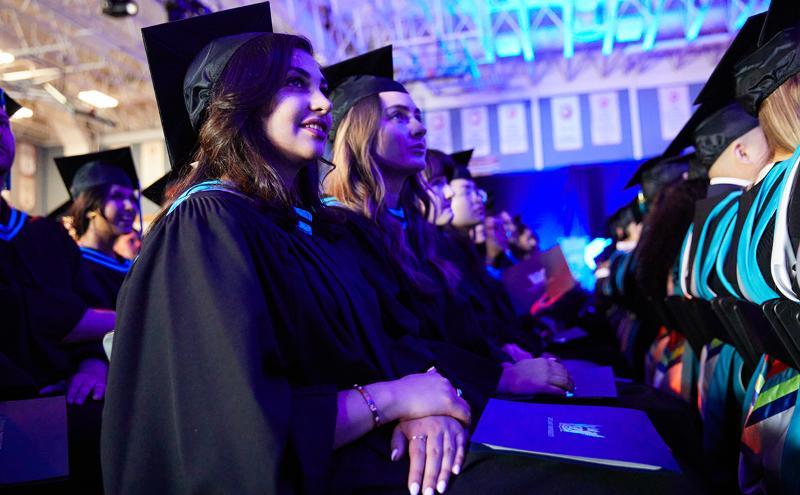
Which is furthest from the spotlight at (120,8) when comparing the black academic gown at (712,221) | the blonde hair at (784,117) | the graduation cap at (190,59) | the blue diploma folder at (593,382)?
the blonde hair at (784,117)

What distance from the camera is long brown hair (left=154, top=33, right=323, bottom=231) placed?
1.47 meters

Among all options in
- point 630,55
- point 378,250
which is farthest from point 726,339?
point 630,55

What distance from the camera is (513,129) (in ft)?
39.0

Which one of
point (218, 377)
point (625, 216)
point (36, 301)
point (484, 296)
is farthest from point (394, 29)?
point (218, 377)

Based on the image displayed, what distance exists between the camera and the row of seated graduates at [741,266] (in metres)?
1.51

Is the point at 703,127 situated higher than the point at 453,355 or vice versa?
the point at 703,127

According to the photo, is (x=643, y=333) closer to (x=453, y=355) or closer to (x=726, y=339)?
(x=726, y=339)

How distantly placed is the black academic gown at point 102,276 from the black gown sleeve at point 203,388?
7.21ft

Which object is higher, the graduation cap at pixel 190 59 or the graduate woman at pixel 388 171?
the graduation cap at pixel 190 59

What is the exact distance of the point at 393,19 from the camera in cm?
1050

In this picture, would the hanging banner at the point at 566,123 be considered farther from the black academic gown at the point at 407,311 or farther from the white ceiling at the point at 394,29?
the black academic gown at the point at 407,311

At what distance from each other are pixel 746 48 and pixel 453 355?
1486mm

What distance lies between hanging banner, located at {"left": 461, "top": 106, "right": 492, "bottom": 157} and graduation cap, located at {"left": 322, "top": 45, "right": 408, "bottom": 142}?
959cm

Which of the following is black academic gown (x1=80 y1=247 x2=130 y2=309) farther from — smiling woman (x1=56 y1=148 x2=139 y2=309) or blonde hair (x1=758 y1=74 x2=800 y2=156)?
blonde hair (x1=758 y1=74 x2=800 y2=156)
